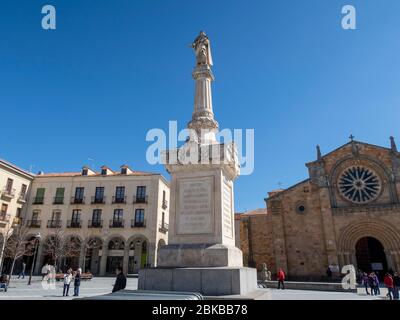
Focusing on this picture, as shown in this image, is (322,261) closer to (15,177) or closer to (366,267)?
(366,267)

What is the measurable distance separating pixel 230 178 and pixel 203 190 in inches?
41.8

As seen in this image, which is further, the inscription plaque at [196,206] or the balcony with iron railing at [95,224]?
the balcony with iron railing at [95,224]

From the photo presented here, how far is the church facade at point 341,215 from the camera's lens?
85.1ft

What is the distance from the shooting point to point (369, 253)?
26.8 meters

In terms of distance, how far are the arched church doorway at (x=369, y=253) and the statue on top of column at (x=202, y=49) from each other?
25605mm

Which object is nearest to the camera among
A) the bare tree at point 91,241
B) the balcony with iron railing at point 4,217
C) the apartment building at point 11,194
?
the balcony with iron railing at point 4,217

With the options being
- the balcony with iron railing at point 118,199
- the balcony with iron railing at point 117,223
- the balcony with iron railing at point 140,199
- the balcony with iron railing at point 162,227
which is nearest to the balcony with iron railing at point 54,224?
the balcony with iron railing at point 117,223

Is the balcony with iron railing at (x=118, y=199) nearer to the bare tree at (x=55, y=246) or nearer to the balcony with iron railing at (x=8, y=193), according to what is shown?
the bare tree at (x=55, y=246)

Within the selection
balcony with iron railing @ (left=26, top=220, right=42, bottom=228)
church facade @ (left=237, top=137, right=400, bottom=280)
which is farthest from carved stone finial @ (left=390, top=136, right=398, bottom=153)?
balcony with iron railing @ (left=26, top=220, right=42, bottom=228)

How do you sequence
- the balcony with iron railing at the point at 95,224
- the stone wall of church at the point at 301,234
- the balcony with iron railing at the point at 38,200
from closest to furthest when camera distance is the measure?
the stone wall of church at the point at 301,234 < the balcony with iron railing at the point at 95,224 < the balcony with iron railing at the point at 38,200

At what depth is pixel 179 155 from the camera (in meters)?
6.61

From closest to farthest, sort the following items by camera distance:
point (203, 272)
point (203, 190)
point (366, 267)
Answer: point (203, 272)
point (203, 190)
point (366, 267)
